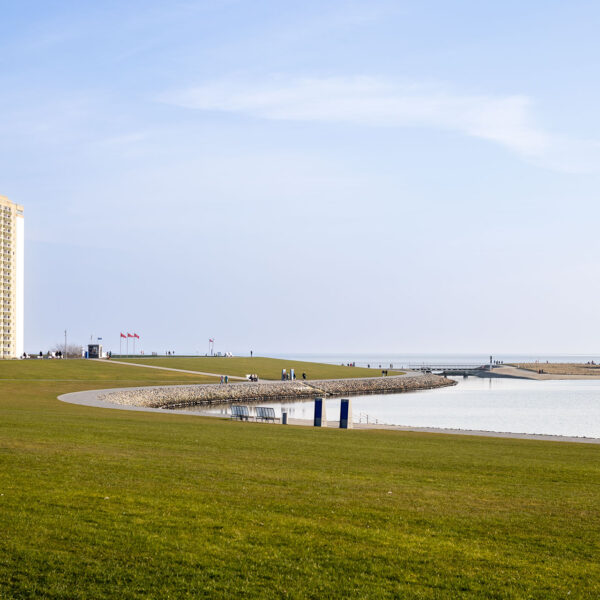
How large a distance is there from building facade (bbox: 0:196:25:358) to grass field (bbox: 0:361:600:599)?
101m

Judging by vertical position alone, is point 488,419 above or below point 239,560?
below

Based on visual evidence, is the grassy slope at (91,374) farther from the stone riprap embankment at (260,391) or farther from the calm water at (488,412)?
the calm water at (488,412)

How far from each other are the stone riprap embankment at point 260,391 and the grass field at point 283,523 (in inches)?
1171

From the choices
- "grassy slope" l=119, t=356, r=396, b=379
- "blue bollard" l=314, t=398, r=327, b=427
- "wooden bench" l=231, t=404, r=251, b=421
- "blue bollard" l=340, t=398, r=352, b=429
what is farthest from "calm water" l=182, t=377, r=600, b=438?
"grassy slope" l=119, t=356, r=396, b=379

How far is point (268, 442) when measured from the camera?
1888cm

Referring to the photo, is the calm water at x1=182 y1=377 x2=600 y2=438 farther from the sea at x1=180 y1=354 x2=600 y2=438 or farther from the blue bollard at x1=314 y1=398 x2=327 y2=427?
the blue bollard at x1=314 y1=398 x2=327 y2=427

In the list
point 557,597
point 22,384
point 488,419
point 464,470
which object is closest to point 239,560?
point 557,597

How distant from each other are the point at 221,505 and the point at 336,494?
7.23 feet

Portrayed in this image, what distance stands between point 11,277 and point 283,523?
370 feet

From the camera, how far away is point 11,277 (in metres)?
111

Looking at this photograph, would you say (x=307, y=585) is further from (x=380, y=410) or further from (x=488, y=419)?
(x=380, y=410)

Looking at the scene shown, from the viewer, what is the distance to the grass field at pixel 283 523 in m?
6.82

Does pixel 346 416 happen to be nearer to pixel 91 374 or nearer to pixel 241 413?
pixel 241 413

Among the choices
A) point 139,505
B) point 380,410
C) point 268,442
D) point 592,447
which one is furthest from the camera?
point 380,410
